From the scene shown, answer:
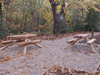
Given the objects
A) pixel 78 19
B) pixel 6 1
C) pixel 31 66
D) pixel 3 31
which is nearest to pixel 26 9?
pixel 6 1

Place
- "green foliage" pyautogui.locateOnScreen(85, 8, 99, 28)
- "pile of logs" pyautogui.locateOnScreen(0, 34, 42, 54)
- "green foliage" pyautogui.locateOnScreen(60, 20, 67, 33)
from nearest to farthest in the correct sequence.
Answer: "pile of logs" pyautogui.locateOnScreen(0, 34, 42, 54) < "green foliage" pyautogui.locateOnScreen(60, 20, 67, 33) < "green foliage" pyautogui.locateOnScreen(85, 8, 99, 28)

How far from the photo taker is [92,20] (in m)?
19.2

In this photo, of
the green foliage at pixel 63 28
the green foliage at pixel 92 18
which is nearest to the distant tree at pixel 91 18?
the green foliage at pixel 92 18

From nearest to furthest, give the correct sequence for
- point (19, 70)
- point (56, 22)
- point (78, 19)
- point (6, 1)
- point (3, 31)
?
1. point (19, 70)
2. point (3, 31)
3. point (6, 1)
4. point (56, 22)
5. point (78, 19)

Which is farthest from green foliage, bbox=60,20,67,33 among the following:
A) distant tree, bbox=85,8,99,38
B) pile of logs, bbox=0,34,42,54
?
pile of logs, bbox=0,34,42,54

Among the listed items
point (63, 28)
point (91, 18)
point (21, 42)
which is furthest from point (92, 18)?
point (21, 42)

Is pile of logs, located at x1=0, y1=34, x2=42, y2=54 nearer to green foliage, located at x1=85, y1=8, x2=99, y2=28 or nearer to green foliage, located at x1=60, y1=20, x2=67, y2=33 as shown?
green foliage, located at x1=60, y1=20, x2=67, y2=33

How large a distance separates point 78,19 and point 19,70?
16.7 meters

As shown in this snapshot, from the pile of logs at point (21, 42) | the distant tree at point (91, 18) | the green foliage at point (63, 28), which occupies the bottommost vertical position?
the pile of logs at point (21, 42)

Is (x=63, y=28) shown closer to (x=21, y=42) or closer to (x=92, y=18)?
(x=92, y=18)

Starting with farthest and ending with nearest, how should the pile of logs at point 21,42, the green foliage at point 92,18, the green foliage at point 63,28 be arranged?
the green foliage at point 92,18 < the green foliage at point 63,28 < the pile of logs at point 21,42

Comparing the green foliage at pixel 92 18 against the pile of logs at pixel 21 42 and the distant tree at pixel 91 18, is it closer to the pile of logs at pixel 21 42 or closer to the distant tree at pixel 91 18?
the distant tree at pixel 91 18

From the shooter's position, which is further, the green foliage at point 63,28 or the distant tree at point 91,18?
the distant tree at point 91,18

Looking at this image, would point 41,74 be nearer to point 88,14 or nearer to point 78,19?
point 78,19
